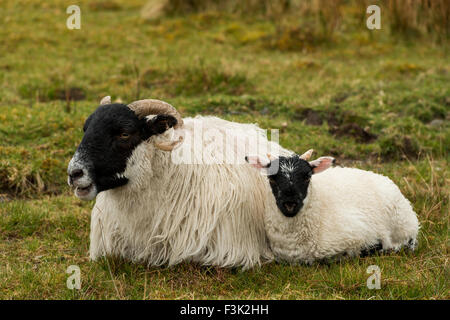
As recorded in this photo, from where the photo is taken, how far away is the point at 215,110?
424 inches

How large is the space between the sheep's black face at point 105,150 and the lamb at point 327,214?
1.23 metres

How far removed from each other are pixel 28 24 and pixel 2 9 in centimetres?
218

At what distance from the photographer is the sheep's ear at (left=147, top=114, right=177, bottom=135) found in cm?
595

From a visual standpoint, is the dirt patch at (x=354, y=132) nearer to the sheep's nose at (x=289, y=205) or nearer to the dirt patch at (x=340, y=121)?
the dirt patch at (x=340, y=121)

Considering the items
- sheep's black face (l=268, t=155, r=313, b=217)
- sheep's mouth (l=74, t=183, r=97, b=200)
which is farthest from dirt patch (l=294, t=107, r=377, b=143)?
sheep's mouth (l=74, t=183, r=97, b=200)

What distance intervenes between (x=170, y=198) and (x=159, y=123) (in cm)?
81

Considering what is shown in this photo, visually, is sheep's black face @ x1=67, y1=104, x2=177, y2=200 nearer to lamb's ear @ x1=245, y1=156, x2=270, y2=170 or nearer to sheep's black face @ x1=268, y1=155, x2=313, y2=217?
lamb's ear @ x1=245, y1=156, x2=270, y2=170

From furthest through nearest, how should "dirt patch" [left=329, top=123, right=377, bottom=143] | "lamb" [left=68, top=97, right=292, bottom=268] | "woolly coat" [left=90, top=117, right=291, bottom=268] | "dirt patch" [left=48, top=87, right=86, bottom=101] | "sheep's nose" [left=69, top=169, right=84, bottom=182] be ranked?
"dirt patch" [left=48, top=87, right=86, bottom=101], "dirt patch" [left=329, top=123, right=377, bottom=143], "woolly coat" [left=90, top=117, right=291, bottom=268], "lamb" [left=68, top=97, right=292, bottom=268], "sheep's nose" [left=69, top=169, right=84, bottom=182]

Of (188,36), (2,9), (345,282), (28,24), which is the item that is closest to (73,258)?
(345,282)

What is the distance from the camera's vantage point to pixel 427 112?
11.0m

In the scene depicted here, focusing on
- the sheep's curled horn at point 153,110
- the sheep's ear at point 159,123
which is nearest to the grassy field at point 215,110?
the sheep's curled horn at point 153,110

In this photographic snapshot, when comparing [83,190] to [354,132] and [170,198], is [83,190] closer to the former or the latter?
[170,198]

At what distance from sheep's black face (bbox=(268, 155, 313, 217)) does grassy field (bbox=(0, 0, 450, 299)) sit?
667 mm
